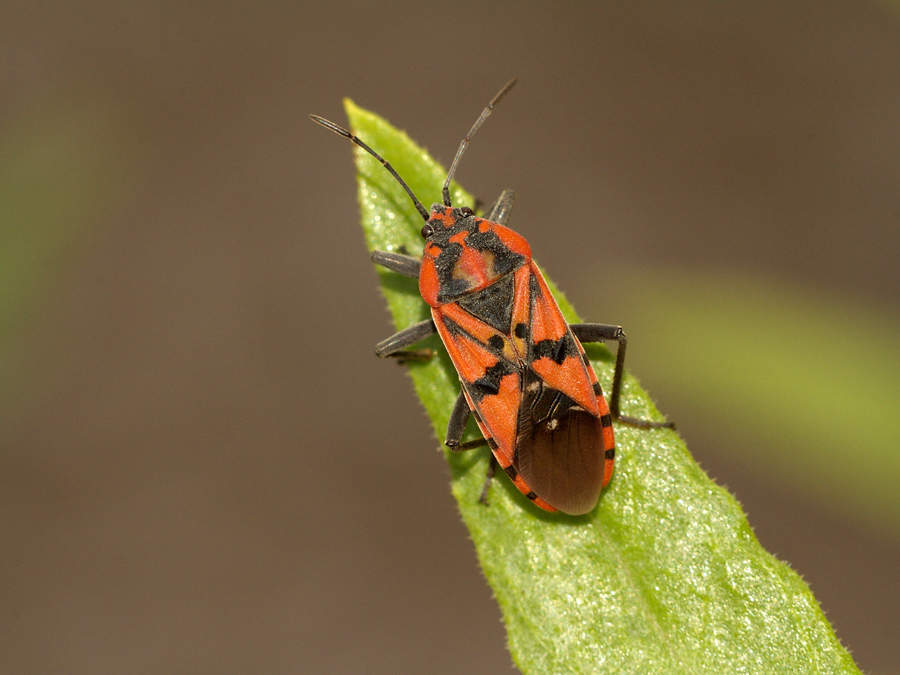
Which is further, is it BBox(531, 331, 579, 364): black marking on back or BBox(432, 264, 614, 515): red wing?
BBox(531, 331, 579, 364): black marking on back

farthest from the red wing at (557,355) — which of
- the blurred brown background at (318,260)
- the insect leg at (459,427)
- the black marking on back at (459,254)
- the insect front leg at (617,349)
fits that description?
the blurred brown background at (318,260)

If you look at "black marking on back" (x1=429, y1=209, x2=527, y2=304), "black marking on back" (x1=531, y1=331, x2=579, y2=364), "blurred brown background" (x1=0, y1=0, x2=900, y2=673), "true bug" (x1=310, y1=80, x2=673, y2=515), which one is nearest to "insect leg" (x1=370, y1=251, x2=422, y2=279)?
"true bug" (x1=310, y1=80, x2=673, y2=515)

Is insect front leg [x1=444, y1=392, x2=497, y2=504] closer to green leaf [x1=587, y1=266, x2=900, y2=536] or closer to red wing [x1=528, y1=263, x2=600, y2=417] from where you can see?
red wing [x1=528, y1=263, x2=600, y2=417]

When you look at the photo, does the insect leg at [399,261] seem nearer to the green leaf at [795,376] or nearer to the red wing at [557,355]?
the red wing at [557,355]

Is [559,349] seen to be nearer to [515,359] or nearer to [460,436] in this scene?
[515,359]

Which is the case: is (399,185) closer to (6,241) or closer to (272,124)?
(6,241)

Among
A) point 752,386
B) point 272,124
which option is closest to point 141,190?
point 272,124

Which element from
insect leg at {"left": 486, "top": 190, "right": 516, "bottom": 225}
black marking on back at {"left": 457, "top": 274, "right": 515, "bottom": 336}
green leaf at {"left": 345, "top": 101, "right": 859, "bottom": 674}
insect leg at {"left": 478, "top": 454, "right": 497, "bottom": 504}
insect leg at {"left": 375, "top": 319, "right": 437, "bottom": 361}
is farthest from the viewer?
insect leg at {"left": 486, "top": 190, "right": 516, "bottom": 225}
